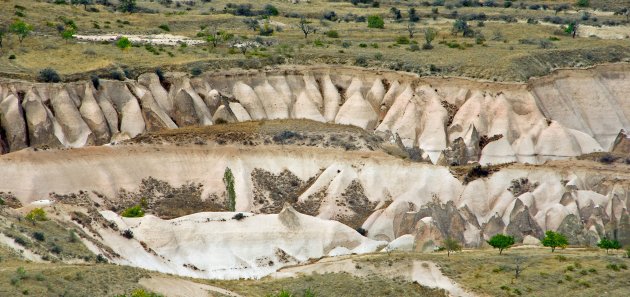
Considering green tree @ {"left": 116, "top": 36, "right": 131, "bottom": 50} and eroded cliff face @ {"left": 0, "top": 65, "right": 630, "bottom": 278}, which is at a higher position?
green tree @ {"left": 116, "top": 36, "right": 131, "bottom": 50}

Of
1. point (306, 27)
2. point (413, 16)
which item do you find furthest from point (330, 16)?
point (306, 27)

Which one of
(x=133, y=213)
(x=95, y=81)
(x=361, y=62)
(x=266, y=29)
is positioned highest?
(x=266, y=29)

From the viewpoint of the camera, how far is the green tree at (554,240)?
3873 inches

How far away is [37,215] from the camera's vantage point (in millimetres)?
93188

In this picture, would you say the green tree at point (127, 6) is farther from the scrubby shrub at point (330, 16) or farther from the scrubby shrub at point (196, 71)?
the scrubby shrub at point (196, 71)

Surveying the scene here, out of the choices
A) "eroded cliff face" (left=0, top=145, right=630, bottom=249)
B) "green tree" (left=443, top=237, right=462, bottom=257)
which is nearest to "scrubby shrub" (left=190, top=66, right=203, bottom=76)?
"eroded cliff face" (left=0, top=145, right=630, bottom=249)

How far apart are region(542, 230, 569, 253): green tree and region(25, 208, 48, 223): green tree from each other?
1011 inches

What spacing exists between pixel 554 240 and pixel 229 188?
68.5 feet

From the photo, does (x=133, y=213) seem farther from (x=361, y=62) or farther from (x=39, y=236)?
(x=361, y=62)

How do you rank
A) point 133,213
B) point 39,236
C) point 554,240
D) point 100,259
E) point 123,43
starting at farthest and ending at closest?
1. point 123,43
2. point 133,213
3. point 554,240
4. point 39,236
5. point 100,259

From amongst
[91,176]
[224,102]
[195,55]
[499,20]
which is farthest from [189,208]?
[499,20]

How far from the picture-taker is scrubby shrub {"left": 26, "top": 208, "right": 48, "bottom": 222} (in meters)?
92.4

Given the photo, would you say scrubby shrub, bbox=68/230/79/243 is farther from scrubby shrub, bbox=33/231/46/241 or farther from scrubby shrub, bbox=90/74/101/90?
scrubby shrub, bbox=90/74/101/90

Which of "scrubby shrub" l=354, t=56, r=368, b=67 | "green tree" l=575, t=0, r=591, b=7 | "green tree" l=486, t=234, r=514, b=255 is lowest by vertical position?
"green tree" l=486, t=234, r=514, b=255
